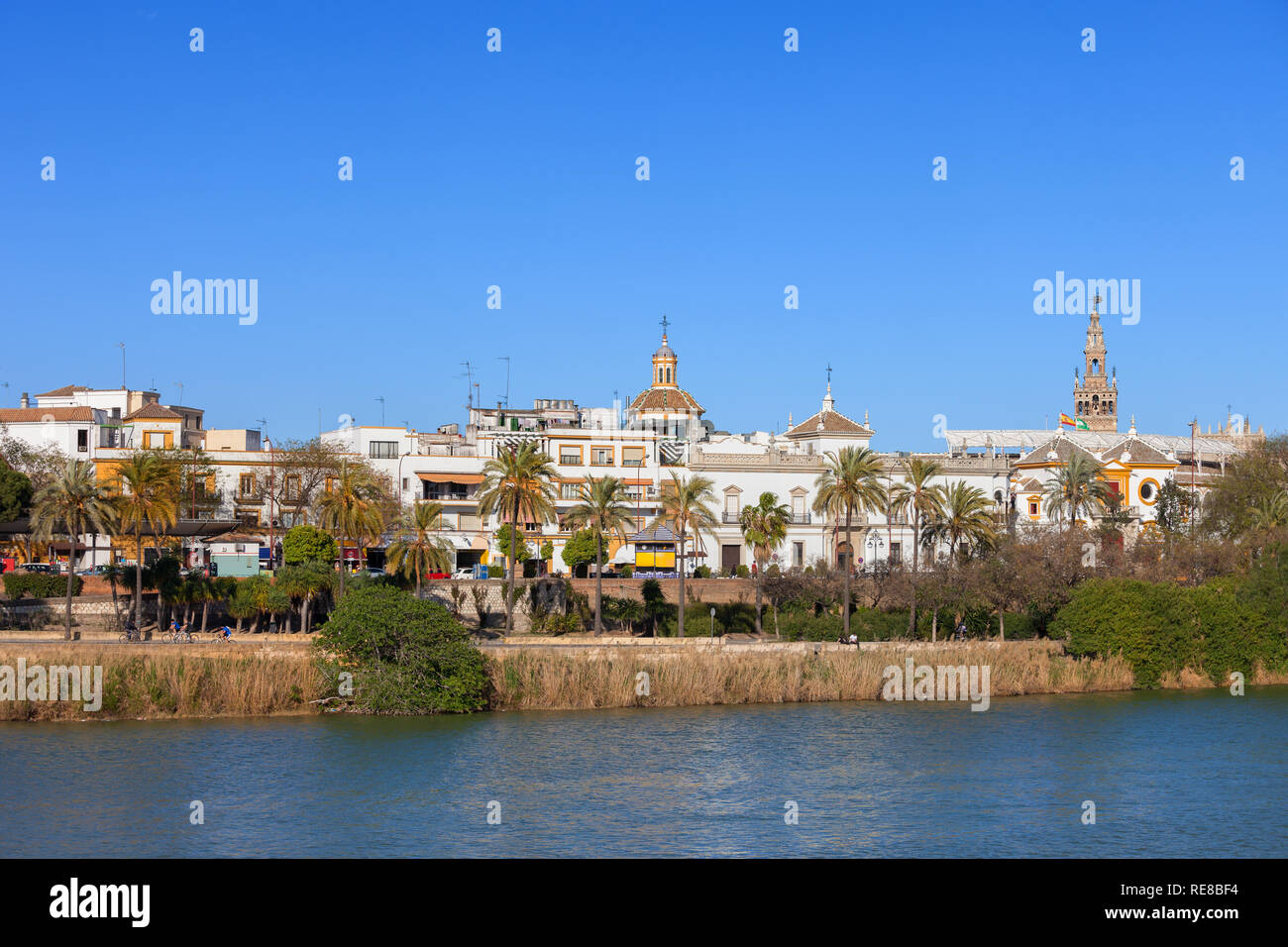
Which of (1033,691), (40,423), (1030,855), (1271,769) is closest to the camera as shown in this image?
(1030,855)

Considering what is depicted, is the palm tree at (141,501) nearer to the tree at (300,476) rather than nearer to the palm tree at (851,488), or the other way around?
the tree at (300,476)

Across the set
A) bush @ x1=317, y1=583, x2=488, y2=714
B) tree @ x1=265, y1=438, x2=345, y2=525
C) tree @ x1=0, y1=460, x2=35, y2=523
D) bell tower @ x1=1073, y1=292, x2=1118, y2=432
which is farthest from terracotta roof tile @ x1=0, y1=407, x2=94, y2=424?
bell tower @ x1=1073, y1=292, x2=1118, y2=432

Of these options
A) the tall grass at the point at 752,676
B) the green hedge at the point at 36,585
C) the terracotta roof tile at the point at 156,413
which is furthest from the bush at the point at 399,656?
the terracotta roof tile at the point at 156,413

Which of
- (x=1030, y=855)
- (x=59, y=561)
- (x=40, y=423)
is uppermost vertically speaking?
(x=40, y=423)

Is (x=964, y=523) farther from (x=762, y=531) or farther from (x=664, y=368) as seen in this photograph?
(x=664, y=368)

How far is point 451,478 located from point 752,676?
2761 centimetres

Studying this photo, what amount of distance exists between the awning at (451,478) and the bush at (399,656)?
2717cm

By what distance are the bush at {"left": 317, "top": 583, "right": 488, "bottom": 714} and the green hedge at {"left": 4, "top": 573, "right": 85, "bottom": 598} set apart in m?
15.5

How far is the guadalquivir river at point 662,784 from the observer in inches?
1052

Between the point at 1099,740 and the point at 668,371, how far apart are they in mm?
55917

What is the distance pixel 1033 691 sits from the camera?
4522 cm

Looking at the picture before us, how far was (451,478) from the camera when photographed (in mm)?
66938
